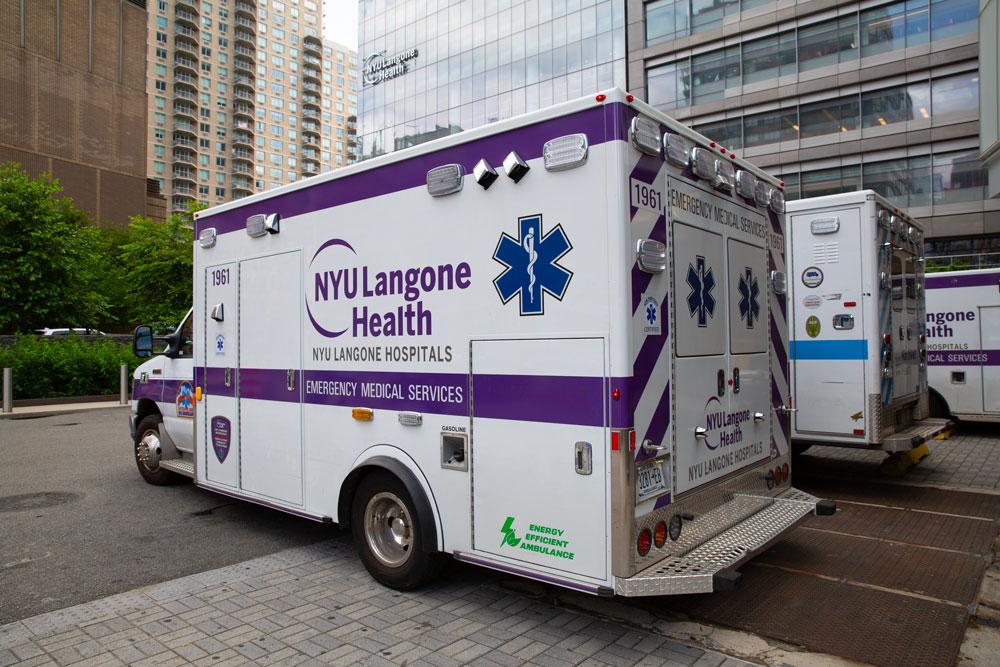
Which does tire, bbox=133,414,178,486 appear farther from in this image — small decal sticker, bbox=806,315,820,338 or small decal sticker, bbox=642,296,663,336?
small decal sticker, bbox=806,315,820,338

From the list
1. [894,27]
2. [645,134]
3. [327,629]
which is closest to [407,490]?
[327,629]

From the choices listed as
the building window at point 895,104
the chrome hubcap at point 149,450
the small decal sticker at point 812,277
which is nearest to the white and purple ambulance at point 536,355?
the small decal sticker at point 812,277

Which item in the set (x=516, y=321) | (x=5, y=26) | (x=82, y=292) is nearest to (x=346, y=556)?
(x=516, y=321)

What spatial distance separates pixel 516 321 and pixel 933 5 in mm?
31361

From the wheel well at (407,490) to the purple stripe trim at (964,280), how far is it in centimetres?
993

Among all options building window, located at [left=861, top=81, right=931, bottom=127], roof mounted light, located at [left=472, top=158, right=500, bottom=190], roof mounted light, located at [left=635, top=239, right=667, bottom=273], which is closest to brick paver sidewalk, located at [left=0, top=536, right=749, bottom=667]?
roof mounted light, located at [left=635, top=239, right=667, bottom=273]

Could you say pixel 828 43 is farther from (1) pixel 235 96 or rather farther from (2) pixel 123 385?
(1) pixel 235 96

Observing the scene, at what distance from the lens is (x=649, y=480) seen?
371cm

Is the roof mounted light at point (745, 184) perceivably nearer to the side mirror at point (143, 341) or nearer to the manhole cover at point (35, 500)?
the side mirror at point (143, 341)

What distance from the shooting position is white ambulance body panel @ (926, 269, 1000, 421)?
10.2 m

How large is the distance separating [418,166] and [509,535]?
2.47m

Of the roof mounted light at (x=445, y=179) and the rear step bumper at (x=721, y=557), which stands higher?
the roof mounted light at (x=445, y=179)

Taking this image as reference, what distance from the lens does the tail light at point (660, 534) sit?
371 cm

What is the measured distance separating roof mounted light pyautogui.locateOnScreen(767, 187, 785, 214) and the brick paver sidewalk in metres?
3.41
